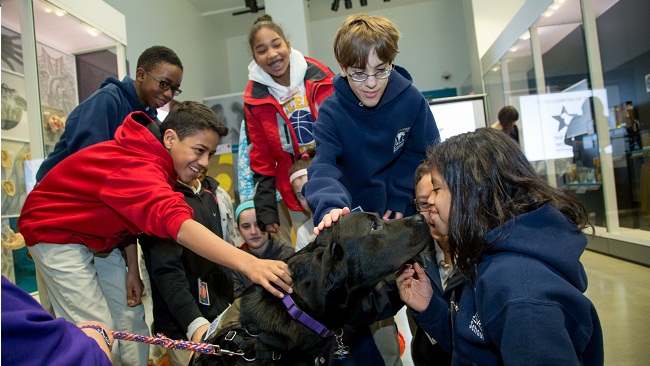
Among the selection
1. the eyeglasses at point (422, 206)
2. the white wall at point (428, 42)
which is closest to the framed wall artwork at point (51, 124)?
the eyeglasses at point (422, 206)

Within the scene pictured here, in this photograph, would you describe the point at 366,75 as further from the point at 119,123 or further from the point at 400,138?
the point at 119,123

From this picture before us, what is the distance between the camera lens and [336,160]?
1805 mm

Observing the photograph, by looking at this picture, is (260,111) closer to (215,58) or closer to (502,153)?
(502,153)

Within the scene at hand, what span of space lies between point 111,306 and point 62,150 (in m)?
0.80

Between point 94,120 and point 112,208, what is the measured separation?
52 centimetres

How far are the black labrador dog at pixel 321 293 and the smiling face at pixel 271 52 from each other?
53.2 inches

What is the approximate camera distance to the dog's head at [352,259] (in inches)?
53.4

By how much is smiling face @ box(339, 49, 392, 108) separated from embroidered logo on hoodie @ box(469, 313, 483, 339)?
932 millimetres

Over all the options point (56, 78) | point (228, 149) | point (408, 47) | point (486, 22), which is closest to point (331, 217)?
point (56, 78)

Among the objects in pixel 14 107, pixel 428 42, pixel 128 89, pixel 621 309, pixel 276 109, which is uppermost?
pixel 428 42

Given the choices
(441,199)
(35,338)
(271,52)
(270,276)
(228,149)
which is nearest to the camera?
(35,338)

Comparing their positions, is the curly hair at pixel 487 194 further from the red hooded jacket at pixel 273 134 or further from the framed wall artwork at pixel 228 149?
the framed wall artwork at pixel 228 149

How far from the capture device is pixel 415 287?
151 centimetres

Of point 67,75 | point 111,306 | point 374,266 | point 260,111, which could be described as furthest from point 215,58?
point 374,266
